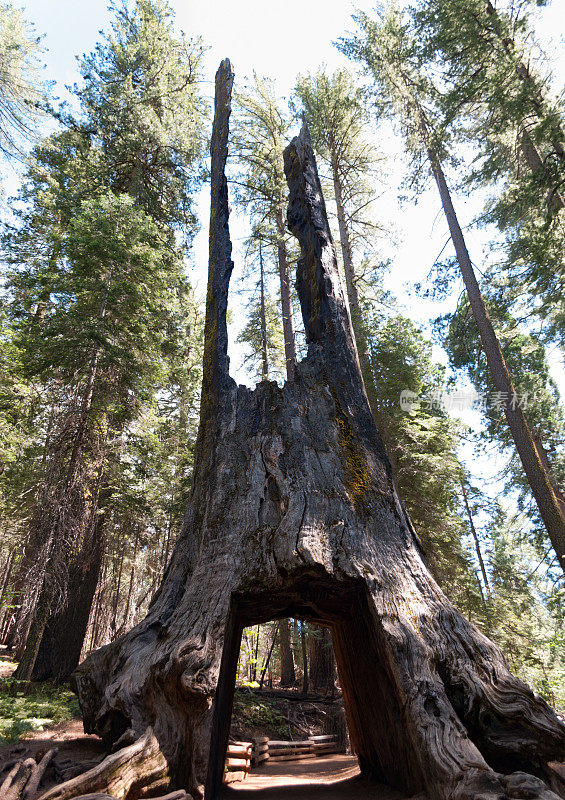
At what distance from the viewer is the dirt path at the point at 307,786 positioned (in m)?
4.36

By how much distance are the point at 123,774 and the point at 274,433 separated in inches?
138

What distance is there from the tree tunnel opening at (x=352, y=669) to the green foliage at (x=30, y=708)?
2.76 m

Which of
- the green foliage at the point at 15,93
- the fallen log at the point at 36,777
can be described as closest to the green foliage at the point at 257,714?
the fallen log at the point at 36,777

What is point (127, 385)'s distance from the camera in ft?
34.1

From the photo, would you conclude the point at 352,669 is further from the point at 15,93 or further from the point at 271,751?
the point at 15,93

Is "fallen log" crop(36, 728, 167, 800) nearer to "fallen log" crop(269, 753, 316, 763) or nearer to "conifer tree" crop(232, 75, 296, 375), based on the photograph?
"fallen log" crop(269, 753, 316, 763)

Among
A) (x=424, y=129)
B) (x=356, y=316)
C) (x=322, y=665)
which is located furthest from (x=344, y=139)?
(x=322, y=665)

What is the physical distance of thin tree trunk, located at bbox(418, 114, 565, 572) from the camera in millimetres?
9664

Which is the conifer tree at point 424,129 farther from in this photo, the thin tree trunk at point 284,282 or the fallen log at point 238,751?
the fallen log at point 238,751

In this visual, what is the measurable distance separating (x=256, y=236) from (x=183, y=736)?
15746 mm

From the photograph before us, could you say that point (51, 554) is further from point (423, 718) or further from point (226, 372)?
point (423, 718)

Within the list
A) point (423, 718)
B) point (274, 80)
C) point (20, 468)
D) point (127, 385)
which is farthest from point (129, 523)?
point (274, 80)

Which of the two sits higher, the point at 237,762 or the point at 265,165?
the point at 265,165

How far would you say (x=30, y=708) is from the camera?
668cm
